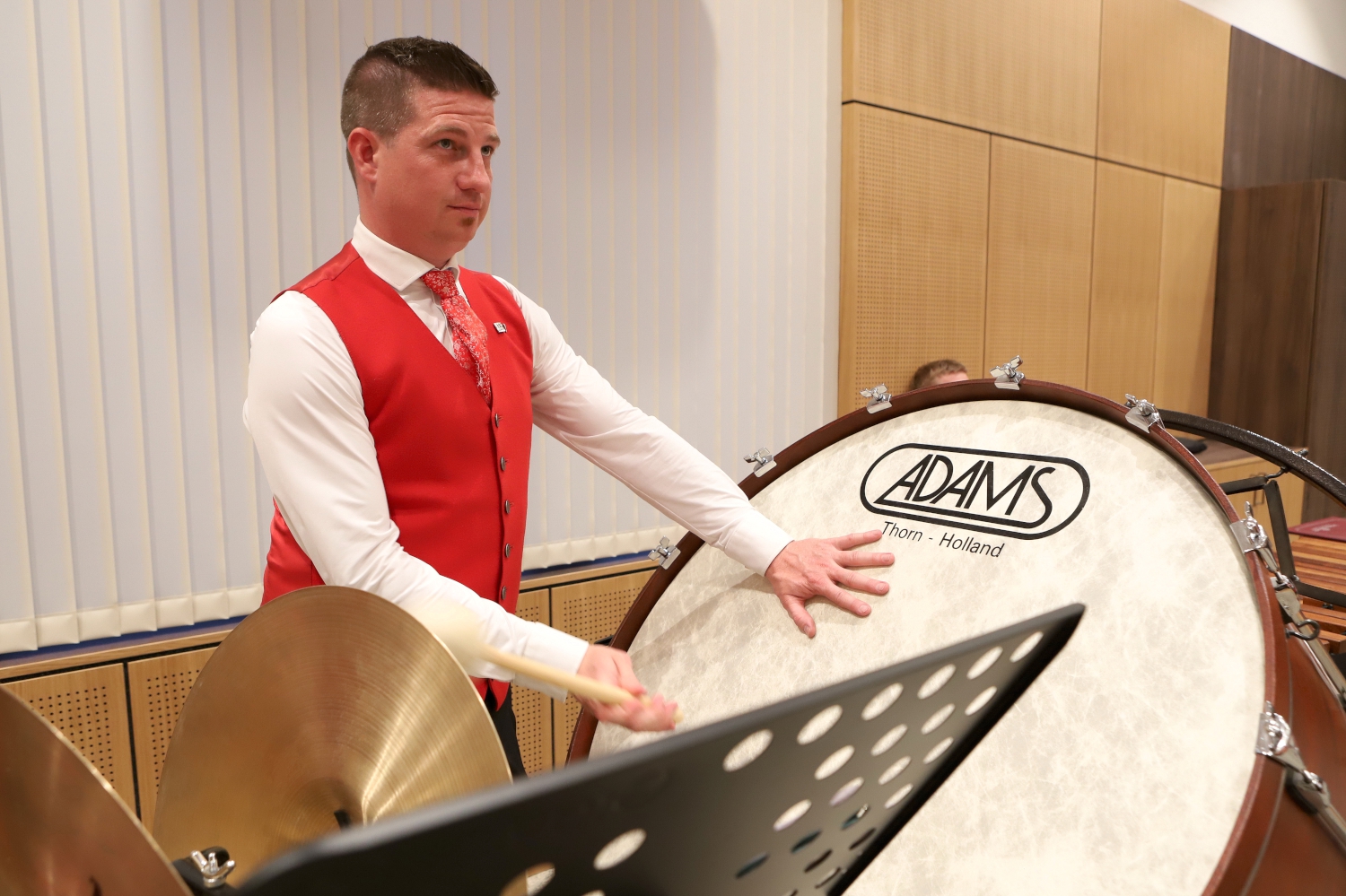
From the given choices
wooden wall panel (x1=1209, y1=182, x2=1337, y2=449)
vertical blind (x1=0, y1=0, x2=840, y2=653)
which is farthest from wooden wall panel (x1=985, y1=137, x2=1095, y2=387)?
wooden wall panel (x1=1209, y1=182, x2=1337, y2=449)

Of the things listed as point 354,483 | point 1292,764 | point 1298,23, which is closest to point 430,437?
point 354,483

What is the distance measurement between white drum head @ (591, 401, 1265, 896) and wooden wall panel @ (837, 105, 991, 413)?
7.29 ft

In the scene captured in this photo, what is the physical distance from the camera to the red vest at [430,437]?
3.92 feet

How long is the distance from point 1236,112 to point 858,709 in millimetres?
5942

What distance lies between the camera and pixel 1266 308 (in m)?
5.06

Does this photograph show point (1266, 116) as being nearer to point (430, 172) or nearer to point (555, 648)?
point (430, 172)

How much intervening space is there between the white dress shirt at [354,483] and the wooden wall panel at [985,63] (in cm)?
249

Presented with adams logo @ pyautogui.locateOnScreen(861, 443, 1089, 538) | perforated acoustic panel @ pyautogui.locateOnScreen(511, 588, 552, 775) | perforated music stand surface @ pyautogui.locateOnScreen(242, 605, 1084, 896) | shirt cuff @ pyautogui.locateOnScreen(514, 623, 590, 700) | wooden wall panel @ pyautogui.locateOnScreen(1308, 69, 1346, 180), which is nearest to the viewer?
perforated music stand surface @ pyautogui.locateOnScreen(242, 605, 1084, 896)

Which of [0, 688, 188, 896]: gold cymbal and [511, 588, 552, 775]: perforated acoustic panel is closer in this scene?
[0, 688, 188, 896]: gold cymbal

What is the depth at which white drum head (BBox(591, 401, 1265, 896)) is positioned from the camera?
2.60 ft

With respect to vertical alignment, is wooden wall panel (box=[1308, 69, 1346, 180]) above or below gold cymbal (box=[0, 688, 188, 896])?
above

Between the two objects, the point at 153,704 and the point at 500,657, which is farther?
the point at 153,704

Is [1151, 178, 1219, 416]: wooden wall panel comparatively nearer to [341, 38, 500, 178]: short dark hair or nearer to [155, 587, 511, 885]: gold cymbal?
[341, 38, 500, 178]: short dark hair

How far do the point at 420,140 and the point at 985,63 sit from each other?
323 centimetres
